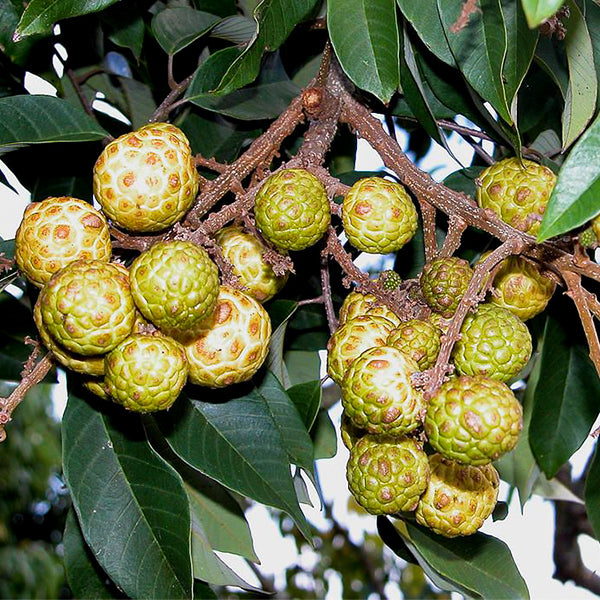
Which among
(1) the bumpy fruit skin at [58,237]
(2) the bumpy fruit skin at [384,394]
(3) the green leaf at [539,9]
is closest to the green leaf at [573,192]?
(3) the green leaf at [539,9]

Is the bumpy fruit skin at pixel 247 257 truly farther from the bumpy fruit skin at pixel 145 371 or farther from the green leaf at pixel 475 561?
the green leaf at pixel 475 561

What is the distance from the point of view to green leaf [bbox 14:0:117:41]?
3.89ft

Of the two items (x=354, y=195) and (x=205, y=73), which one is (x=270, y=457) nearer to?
(x=354, y=195)

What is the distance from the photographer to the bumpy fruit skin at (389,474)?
1.06m

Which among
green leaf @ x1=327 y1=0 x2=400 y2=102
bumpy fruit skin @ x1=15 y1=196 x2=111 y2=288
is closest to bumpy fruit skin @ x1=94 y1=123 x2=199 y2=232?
bumpy fruit skin @ x1=15 y1=196 x2=111 y2=288

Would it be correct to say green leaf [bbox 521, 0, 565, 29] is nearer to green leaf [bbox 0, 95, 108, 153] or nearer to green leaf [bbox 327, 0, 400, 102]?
green leaf [bbox 327, 0, 400, 102]

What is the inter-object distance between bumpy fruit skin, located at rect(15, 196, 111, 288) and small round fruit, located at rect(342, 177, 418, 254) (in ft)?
1.12

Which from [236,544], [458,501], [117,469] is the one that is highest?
[458,501]

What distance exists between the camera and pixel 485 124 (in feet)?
4.42

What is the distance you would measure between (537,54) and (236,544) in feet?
3.33

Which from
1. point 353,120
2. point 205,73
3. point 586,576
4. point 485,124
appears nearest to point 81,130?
point 205,73

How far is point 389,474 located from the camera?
106 centimetres

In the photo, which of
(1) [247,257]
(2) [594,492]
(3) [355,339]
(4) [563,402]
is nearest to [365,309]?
(3) [355,339]

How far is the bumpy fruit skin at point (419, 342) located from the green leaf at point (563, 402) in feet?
1.97
